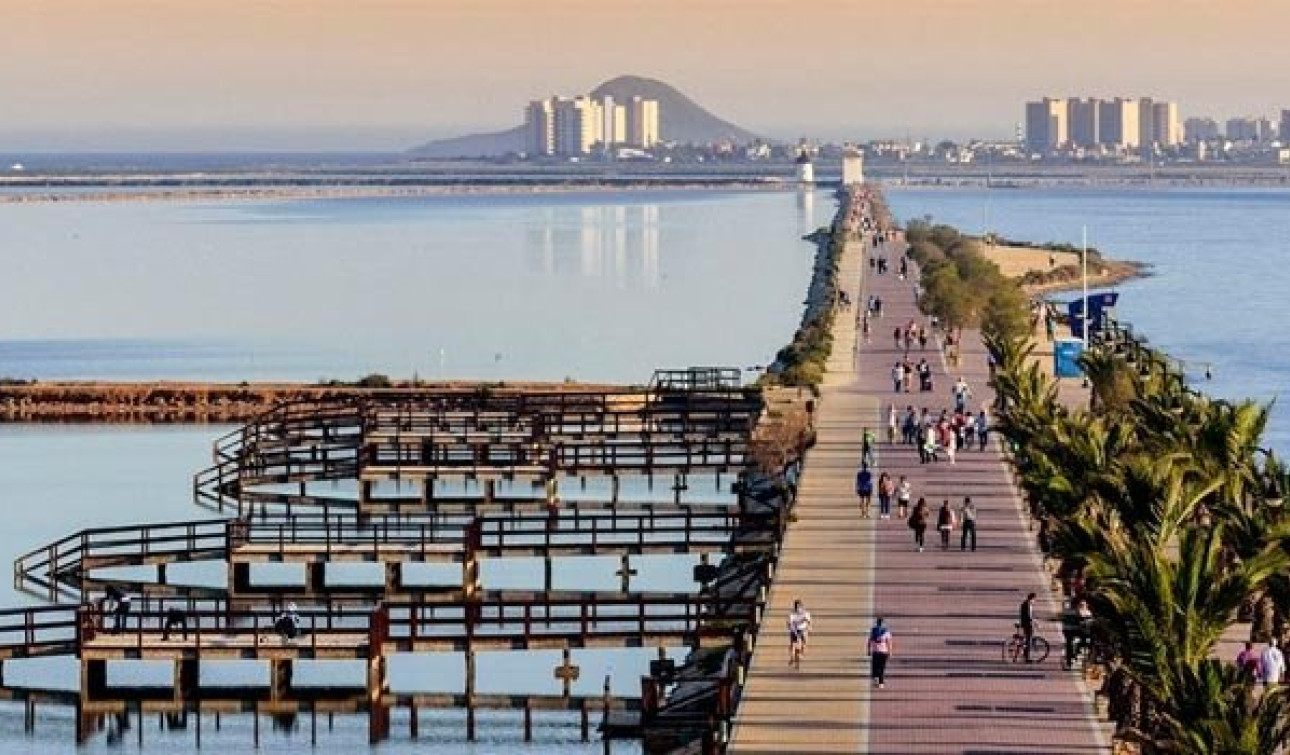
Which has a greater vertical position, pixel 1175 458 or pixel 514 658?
pixel 1175 458

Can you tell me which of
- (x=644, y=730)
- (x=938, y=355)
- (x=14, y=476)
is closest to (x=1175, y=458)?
(x=644, y=730)

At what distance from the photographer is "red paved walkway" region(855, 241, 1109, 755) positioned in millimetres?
30703

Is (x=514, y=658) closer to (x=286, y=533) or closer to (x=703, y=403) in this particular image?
(x=286, y=533)

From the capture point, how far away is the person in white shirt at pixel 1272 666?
3112 centimetres

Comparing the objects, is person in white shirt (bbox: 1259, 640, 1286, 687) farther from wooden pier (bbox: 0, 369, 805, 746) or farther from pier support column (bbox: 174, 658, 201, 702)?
pier support column (bbox: 174, 658, 201, 702)

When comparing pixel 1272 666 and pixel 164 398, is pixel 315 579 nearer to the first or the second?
pixel 1272 666

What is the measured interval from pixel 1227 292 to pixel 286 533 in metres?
101

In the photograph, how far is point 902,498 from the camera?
157 feet

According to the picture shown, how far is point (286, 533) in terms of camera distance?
51.0m

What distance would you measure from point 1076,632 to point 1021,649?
856 mm

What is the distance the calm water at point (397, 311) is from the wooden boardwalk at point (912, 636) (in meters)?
39.5

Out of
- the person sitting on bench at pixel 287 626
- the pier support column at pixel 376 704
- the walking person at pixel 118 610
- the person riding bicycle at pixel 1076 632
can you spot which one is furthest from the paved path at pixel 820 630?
the walking person at pixel 118 610

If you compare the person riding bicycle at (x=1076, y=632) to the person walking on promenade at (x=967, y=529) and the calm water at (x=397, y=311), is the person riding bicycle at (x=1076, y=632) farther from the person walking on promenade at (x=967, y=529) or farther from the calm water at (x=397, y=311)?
the calm water at (x=397, y=311)

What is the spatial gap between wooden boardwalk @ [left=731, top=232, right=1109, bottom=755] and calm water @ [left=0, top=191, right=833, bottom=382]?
39497 mm
